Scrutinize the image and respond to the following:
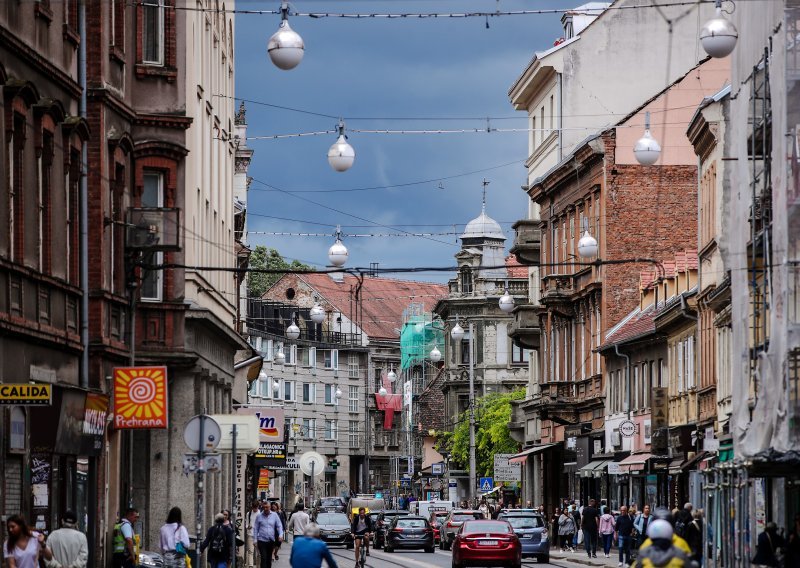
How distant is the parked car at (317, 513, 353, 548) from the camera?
2832 inches

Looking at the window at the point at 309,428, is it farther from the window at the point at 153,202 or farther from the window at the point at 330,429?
the window at the point at 153,202

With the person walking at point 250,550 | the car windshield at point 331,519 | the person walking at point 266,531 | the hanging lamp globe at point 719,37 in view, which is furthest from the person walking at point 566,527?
the hanging lamp globe at point 719,37

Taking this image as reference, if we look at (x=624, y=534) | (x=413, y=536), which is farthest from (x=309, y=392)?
(x=624, y=534)

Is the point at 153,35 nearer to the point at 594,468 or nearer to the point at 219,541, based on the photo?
the point at 219,541

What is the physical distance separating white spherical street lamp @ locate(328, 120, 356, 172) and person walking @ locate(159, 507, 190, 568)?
20.2 feet

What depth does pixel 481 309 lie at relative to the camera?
124 meters

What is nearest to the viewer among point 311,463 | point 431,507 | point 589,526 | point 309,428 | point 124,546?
point 124,546

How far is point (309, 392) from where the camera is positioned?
479 feet

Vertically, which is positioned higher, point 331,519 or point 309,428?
point 309,428

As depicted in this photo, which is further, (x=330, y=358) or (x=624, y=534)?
(x=330, y=358)

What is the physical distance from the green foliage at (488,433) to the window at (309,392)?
29428mm

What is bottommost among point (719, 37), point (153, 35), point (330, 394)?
point (330, 394)

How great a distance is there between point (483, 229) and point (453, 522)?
6497 cm

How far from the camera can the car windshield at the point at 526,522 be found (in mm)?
54969
